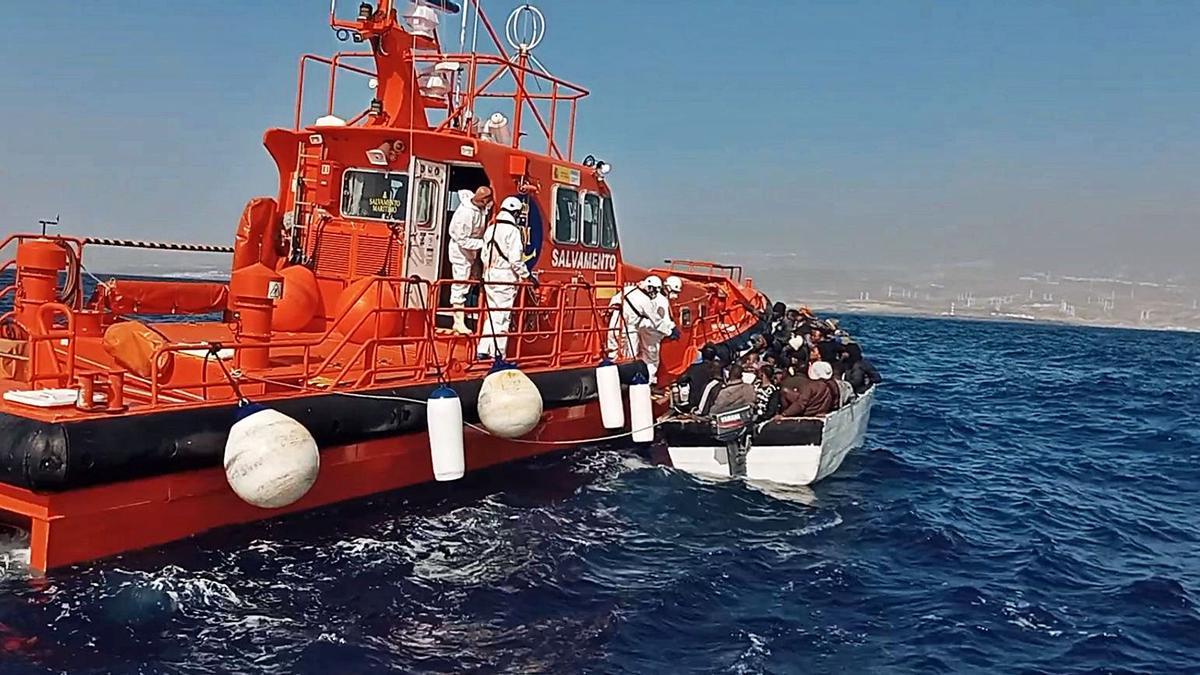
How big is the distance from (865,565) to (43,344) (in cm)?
623

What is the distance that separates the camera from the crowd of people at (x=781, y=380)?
9305 mm

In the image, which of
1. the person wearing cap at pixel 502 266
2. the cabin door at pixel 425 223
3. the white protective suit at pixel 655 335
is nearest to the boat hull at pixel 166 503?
the person wearing cap at pixel 502 266

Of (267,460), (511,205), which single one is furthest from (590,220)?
(267,460)

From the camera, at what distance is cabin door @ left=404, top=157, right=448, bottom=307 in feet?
30.4

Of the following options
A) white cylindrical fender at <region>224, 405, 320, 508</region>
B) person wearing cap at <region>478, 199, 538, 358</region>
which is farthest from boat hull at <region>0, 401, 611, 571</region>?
person wearing cap at <region>478, 199, 538, 358</region>

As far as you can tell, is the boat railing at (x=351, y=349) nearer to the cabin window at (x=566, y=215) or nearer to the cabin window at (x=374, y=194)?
the cabin window at (x=566, y=215)

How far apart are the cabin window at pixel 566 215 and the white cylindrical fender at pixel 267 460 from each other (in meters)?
5.12

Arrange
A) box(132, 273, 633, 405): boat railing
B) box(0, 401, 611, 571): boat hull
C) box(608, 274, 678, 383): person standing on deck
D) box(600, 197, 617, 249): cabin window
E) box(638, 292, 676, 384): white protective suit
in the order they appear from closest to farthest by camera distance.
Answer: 1. box(0, 401, 611, 571): boat hull
2. box(132, 273, 633, 405): boat railing
3. box(608, 274, 678, 383): person standing on deck
4. box(638, 292, 676, 384): white protective suit
5. box(600, 197, 617, 249): cabin window

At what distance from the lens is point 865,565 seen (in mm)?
7266

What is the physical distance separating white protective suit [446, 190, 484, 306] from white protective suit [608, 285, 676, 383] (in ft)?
6.48

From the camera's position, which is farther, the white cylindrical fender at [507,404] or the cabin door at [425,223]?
the cabin door at [425,223]

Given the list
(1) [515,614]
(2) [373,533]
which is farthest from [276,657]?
(2) [373,533]

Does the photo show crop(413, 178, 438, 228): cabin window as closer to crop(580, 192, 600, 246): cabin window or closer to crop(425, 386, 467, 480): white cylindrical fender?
crop(580, 192, 600, 246): cabin window

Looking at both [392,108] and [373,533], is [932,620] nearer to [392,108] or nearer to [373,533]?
[373,533]
